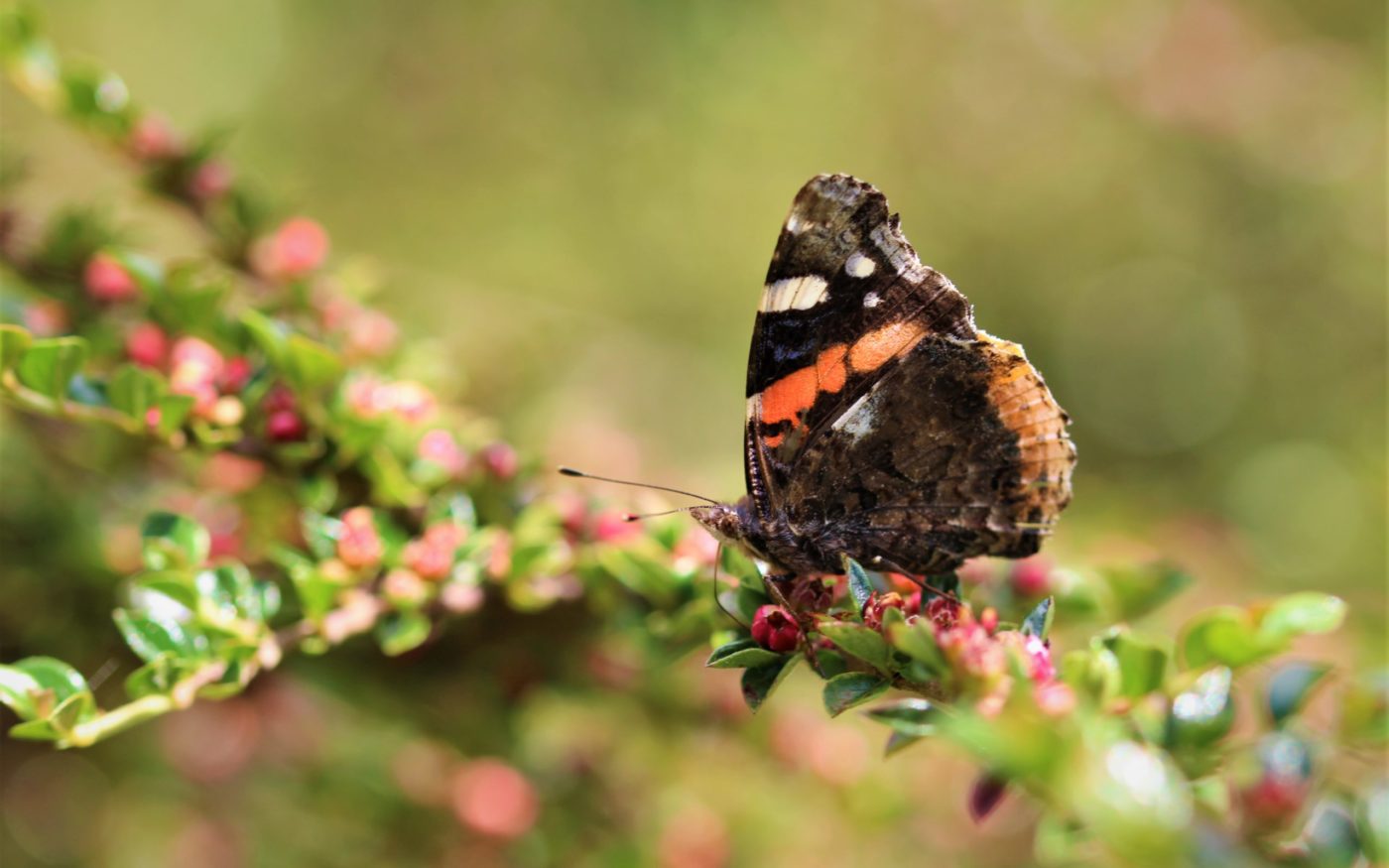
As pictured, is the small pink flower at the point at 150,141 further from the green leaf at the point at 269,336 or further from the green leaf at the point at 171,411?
the green leaf at the point at 171,411

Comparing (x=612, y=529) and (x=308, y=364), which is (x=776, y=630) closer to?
(x=612, y=529)

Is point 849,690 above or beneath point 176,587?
above

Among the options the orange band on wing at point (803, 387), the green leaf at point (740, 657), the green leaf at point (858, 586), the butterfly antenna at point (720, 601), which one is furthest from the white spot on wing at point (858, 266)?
the green leaf at point (740, 657)

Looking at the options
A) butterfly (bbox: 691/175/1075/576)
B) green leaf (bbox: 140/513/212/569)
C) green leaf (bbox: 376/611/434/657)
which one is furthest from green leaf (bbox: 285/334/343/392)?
butterfly (bbox: 691/175/1075/576)

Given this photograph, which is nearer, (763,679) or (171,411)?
(763,679)

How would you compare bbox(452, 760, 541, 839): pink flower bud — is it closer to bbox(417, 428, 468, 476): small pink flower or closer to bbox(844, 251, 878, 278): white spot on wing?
bbox(417, 428, 468, 476): small pink flower

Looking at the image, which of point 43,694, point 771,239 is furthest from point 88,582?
point 771,239

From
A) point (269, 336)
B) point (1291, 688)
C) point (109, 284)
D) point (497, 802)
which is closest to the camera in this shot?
point (1291, 688)

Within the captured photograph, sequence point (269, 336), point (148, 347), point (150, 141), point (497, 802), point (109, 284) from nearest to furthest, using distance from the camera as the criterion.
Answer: point (269, 336) → point (148, 347) → point (109, 284) → point (150, 141) → point (497, 802)

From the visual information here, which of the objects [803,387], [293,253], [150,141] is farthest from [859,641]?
[150,141]
